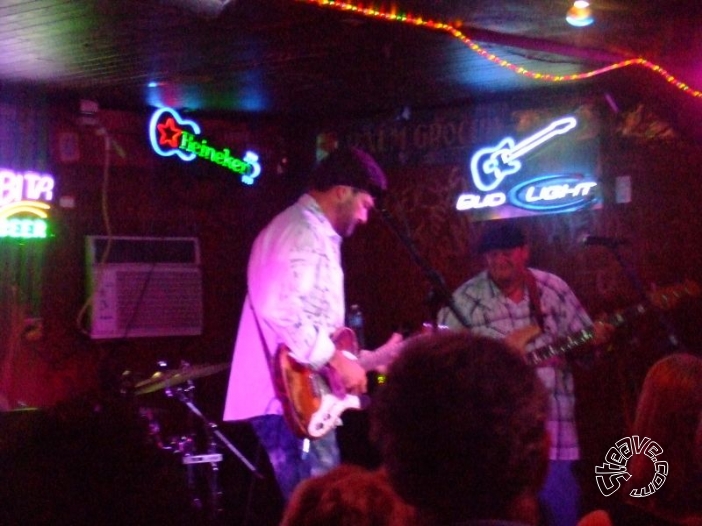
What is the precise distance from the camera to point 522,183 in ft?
23.1

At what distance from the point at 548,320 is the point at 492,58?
6.21 ft

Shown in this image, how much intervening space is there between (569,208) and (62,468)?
5243mm

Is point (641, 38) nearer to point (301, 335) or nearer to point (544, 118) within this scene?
point (544, 118)

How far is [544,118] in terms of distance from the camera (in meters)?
7.03

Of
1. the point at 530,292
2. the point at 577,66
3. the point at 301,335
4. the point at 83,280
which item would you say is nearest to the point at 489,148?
the point at 577,66

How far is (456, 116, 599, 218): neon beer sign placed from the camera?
268 inches

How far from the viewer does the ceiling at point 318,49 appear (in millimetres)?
5070

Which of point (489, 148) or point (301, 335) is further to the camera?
point (489, 148)

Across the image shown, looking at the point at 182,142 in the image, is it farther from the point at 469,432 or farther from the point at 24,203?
the point at 469,432

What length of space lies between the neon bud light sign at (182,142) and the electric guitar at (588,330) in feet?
12.2

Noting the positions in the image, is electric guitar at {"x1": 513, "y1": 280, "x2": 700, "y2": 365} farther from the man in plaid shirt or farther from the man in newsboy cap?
the man in newsboy cap

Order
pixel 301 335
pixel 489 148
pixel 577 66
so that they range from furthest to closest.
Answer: pixel 489 148 → pixel 577 66 → pixel 301 335

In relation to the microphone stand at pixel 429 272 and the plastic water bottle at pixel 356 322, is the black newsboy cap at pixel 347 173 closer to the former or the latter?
the microphone stand at pixel 429 272

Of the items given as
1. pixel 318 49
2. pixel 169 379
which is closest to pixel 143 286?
pixel 169 379
